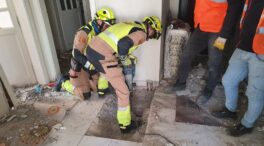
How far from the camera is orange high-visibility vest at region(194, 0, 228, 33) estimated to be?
79.6 inches

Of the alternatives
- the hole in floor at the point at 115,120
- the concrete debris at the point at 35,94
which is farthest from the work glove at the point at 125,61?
the concrete debris at the point at 35,94

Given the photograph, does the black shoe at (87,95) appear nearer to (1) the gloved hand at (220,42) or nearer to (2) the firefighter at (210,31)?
(2) the firefighter at (210,31)

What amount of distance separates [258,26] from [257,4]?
16cm

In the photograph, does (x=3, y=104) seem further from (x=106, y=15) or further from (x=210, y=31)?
(x=210, y=31)

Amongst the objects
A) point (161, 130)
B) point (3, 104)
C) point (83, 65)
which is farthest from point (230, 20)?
point (3, 104)

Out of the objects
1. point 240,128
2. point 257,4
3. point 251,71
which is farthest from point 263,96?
point 257,4

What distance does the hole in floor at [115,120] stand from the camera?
2.13 m

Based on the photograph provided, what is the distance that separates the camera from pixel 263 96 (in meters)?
1.77

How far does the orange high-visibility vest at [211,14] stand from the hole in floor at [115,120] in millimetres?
1090

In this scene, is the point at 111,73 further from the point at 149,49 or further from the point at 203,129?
the point at 203,129

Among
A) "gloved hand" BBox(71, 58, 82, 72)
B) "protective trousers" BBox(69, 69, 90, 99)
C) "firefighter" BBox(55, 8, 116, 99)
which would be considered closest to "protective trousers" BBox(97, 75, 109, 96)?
"firefighter" BBox(55, 8, 116, 99)

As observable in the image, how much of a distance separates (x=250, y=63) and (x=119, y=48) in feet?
3.61

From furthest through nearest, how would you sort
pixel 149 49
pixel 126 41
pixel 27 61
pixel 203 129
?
pixel 27 61 → pixel 149 49 → pixel 203 129 → pixel 126 41

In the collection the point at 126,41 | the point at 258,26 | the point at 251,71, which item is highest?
the point at 258,26
